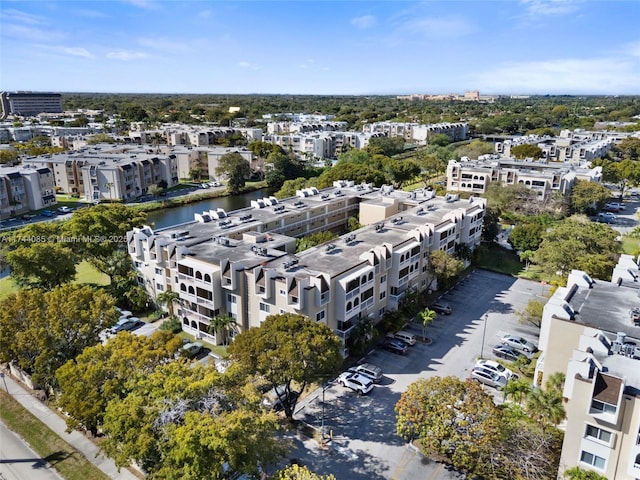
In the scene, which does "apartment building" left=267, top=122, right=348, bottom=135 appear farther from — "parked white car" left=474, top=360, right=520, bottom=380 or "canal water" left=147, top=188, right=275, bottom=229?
"parked white car" left=474, top=360, right=520, bottom=380

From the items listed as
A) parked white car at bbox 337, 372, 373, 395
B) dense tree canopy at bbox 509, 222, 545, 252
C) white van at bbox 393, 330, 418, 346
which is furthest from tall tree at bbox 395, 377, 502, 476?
dense tree canopy at bbox 509, 222, 545, 252

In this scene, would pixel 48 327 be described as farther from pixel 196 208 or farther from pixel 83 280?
pixel 196 208

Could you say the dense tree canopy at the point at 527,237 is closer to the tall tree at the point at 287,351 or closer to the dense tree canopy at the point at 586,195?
the dense tree canopy at the point at 586,195

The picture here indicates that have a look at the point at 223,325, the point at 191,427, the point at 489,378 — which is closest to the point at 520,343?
the point at 489,378

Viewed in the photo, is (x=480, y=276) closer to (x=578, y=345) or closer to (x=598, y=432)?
(x=578, y=345)

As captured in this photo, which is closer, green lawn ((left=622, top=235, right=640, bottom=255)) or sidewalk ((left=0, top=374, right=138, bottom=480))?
sidewalk ((left=0, top=374, right=138, bottom=480))

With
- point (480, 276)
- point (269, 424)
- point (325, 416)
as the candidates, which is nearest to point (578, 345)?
point (325, 416)

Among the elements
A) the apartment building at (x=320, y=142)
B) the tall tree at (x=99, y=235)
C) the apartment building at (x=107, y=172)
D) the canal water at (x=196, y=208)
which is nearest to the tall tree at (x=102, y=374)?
the tall tree at (x=99, y=235)
